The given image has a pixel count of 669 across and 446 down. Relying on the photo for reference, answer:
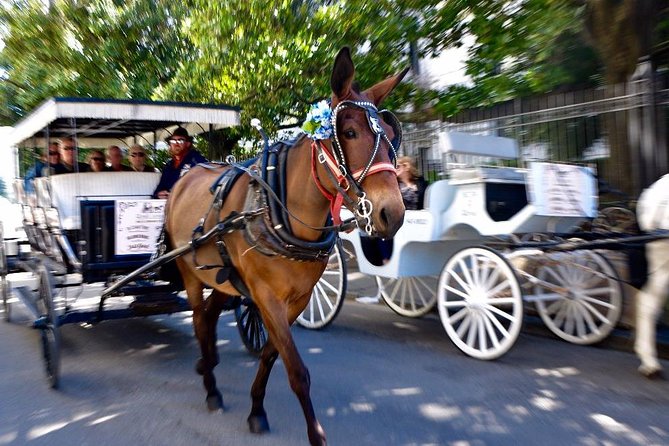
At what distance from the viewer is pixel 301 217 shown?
3.36 metres

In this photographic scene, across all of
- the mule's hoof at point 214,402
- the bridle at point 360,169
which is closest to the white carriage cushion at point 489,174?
the bridle at point 360,169

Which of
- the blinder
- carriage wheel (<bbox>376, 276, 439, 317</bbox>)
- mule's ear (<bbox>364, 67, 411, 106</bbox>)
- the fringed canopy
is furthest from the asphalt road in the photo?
the fringed canopy

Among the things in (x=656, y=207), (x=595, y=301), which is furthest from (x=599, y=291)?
(x=656, y=207)

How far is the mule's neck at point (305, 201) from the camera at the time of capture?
330cm

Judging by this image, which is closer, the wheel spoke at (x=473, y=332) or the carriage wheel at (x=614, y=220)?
the wheel spoke at (x=473, y=332)

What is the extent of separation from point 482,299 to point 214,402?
2.42 m

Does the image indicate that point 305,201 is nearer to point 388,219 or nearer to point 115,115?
point 388,219

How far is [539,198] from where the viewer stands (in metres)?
4.95

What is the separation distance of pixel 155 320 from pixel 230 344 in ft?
5.49

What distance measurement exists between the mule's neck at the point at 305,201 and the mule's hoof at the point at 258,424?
123cm

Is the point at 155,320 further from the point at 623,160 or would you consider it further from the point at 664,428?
the point at 623,160

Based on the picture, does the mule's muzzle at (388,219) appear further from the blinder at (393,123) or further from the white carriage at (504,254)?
the white carriage at (504,254)

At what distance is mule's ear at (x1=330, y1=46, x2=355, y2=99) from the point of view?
2.88m

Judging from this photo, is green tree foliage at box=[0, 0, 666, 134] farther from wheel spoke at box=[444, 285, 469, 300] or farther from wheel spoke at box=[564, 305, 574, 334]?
wheel spoke at box=[444, 285, 469, 300]
